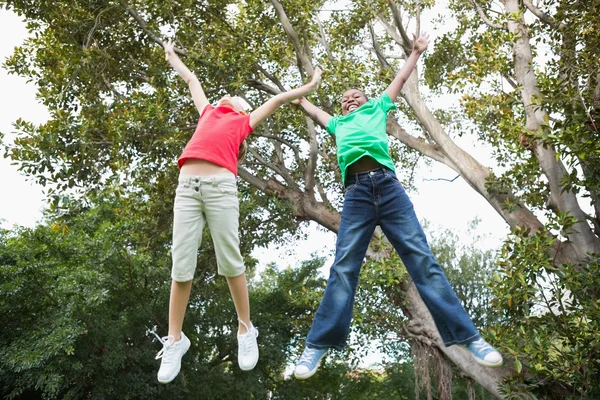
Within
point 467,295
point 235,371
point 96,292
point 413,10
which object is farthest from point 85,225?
point 467,295

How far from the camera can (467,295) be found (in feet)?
49.9

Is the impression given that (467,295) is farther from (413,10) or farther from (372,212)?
(372,212)

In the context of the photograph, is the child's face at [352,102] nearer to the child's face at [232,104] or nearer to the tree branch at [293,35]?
the child's face at [232,104]

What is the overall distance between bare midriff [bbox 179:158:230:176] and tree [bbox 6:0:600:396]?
3886 millimetres

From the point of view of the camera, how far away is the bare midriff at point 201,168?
137 inches

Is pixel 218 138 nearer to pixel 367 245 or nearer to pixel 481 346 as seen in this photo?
pixel 367 245

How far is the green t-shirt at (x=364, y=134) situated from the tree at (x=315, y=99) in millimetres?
2960

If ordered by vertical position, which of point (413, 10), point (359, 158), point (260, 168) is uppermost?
point (413, 10)

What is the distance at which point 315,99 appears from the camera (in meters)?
8.57

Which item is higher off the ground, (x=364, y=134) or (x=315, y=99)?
(x=315, y=99)

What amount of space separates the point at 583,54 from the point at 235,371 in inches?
410

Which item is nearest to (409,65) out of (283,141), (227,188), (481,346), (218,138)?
(218,138)

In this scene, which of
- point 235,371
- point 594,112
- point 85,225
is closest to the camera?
point 594,112

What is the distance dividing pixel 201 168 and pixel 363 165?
3.05 ft
